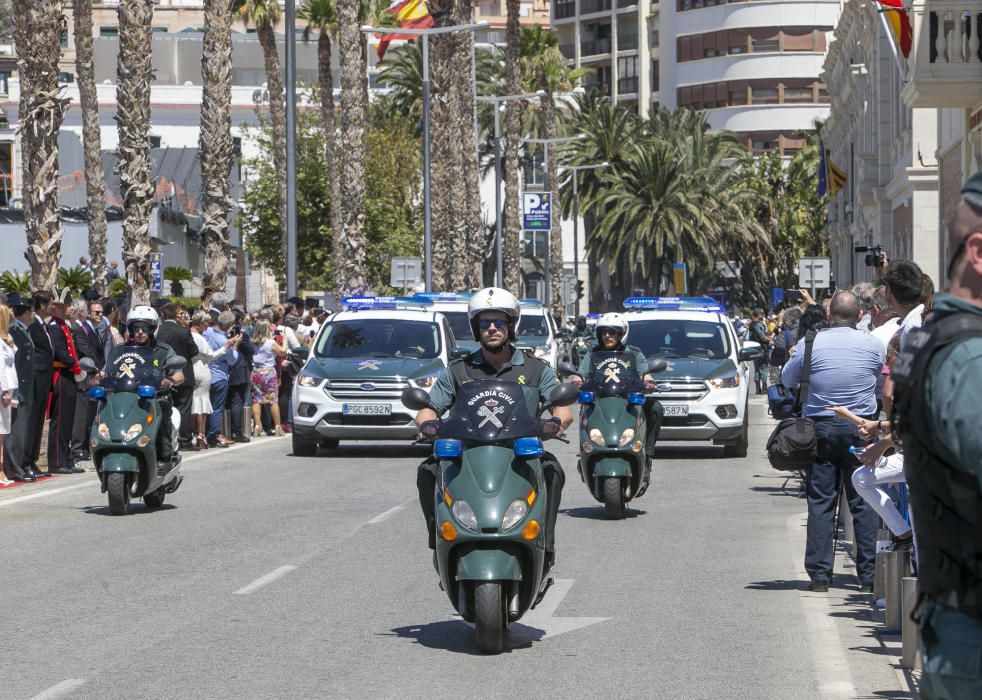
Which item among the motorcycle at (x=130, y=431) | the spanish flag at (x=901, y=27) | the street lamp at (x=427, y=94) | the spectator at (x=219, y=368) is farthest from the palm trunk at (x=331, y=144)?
the motorcycle at (x=130, y=431)

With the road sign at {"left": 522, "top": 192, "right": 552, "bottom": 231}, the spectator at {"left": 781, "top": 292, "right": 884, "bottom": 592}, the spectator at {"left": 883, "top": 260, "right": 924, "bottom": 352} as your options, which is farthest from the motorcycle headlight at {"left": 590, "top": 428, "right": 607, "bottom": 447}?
the road sign at {"left": 522, "top": 192, "right": 552, "bottom": 231}

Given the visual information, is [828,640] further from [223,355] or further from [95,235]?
[95,235]

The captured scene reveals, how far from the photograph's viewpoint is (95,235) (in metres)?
46.9

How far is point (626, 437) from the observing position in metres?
15.9

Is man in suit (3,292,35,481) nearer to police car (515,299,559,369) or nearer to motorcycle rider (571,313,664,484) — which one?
motorcycle rider (571,313,664,484)

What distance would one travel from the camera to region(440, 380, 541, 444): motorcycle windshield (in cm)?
921

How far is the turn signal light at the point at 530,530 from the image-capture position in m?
9.12

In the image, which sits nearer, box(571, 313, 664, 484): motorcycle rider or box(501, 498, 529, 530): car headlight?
box(501, 498, 529, 530): car headlight

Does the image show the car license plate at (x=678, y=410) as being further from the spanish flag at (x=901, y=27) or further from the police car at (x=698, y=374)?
the spanish flag at (x=901, y=27)

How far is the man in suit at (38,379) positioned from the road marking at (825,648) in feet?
31.4

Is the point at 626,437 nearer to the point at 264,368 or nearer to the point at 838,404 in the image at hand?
the point at 838,404

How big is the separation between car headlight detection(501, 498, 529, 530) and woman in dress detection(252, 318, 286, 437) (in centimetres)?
1765

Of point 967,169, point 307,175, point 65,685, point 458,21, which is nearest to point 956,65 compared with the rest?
point 967,169

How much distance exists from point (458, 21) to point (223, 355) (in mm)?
27281
